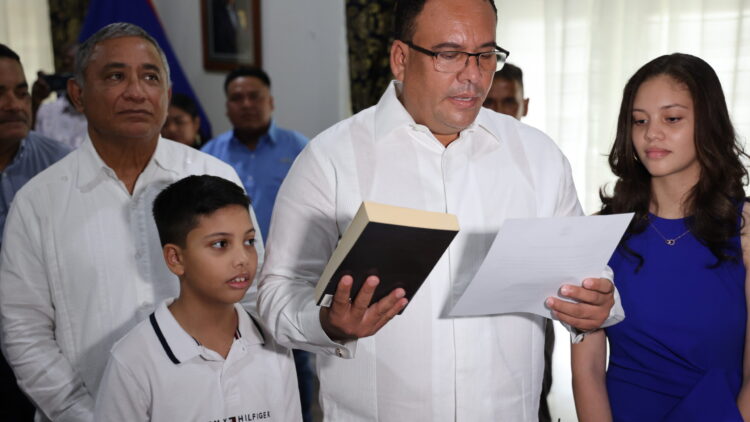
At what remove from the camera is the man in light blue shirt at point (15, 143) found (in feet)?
7.14

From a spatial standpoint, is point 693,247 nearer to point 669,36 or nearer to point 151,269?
point 151,269

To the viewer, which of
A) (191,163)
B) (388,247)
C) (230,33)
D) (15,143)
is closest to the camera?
(388,247)

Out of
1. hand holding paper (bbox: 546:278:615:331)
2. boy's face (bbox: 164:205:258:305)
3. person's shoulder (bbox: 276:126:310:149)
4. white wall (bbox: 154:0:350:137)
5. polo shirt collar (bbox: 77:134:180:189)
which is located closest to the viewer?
Result: hand holding paper (bbox: 546:278:615:331)

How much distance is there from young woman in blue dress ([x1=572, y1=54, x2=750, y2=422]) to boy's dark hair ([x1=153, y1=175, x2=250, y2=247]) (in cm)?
90

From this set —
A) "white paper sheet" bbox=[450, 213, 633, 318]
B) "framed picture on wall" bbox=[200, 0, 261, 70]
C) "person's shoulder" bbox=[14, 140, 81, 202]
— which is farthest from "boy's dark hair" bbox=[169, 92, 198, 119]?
"white paper sheet" bbox=[450, 213, 633, 318]

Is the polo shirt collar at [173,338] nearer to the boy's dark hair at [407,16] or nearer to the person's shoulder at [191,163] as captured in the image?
the person's shoulder at [191,163]

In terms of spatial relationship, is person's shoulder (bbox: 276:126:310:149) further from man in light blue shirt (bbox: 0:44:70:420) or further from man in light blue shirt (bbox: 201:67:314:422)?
man in light blue shirt (bbox: 0:44:70:420)

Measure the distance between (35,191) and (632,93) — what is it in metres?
1.47

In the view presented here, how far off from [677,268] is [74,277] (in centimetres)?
143

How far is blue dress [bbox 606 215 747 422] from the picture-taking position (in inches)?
62.9

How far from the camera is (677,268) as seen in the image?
164cm

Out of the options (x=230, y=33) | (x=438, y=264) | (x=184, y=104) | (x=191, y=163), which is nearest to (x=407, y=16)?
(x=438, y=264)

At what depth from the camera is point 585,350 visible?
167cm

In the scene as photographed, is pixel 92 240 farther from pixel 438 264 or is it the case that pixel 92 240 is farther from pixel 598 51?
pixel 598 51
